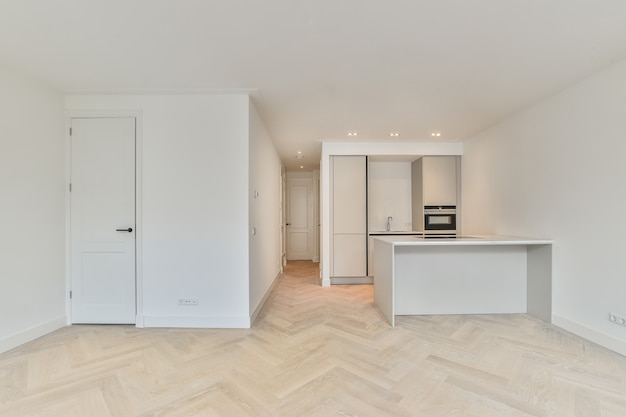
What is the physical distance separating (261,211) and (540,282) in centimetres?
347

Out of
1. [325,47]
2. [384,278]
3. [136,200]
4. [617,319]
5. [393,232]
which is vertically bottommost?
[617,319]

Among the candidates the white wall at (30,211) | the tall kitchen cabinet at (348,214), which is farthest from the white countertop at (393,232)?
the white wall at (30,211)

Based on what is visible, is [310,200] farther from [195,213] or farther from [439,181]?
[195,213]

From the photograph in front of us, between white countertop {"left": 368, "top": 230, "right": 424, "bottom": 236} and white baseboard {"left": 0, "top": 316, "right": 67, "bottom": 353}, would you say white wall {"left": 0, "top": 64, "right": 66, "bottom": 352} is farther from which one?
white countertop {"left": 368, "top": 230, "right": 424, "bottom": 236}

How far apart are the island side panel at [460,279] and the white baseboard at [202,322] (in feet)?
6.04

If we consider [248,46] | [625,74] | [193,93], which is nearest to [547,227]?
[625,74]

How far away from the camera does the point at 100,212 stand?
3.11 m

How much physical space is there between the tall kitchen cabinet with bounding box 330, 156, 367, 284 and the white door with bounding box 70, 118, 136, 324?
10.2ft

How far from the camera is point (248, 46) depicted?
7.36ft

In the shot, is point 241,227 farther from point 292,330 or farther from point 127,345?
point 127,345

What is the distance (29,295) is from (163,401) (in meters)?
2.02

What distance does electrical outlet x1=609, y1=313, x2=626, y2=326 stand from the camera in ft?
7.93

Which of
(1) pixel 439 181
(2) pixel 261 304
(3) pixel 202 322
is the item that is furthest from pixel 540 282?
(3) pixel 202 322

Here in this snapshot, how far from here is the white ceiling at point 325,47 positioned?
72.2 inches
